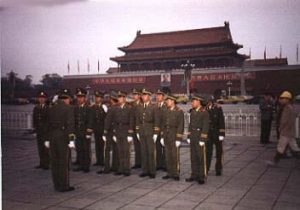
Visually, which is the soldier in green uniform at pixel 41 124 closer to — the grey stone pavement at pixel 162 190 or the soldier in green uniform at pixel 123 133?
the grey stone pavement at pixel 162 190

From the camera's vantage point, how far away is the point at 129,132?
5.17 metres

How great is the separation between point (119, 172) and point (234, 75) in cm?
1844

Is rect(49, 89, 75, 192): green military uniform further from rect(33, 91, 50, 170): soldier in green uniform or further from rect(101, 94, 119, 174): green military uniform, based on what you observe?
rect(33, 91, 50, 170): soldier in green uniform

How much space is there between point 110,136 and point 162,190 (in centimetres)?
141

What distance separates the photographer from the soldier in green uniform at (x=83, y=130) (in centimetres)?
549

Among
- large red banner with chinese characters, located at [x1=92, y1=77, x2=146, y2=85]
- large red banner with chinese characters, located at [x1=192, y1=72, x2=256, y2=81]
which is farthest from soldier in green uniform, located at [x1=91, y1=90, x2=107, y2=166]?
large red banner with chinese characters, located at [x1=92, y1=77, x2=146, y2=85]

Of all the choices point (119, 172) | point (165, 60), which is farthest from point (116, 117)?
point (165, 60)

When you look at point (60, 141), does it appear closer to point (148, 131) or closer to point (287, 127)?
point (148, 131)

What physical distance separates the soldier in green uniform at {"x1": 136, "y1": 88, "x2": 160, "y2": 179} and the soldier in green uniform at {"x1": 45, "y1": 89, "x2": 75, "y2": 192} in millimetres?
1116

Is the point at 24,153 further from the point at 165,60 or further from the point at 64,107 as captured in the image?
the point at 165,60

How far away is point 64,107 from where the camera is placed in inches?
177

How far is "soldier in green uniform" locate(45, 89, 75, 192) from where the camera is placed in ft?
14.5

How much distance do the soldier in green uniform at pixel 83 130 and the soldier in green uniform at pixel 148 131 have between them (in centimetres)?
85

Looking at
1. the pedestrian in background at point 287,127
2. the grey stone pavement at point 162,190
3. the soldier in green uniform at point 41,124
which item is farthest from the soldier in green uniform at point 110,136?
the pedestrian in background at point 287,127
